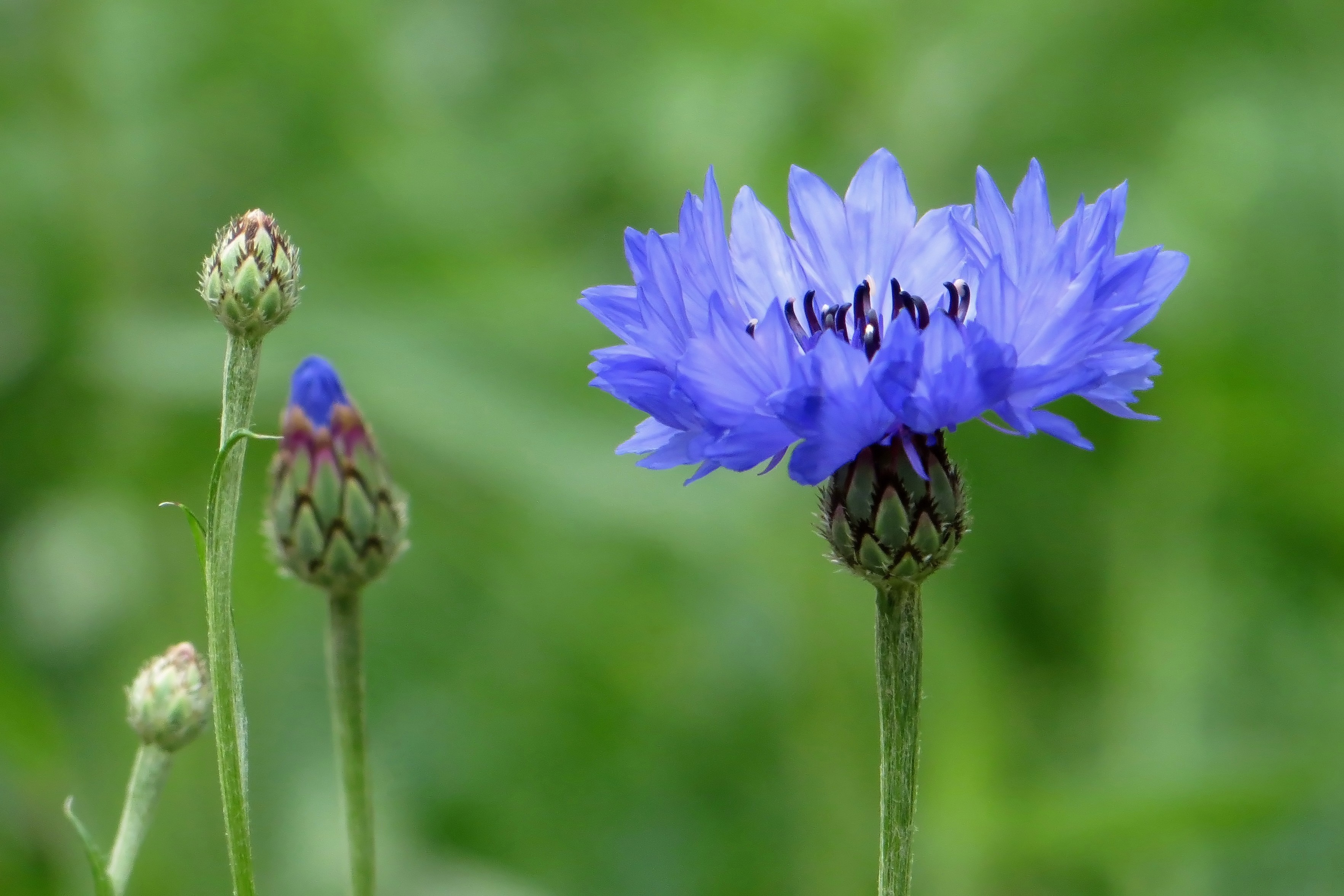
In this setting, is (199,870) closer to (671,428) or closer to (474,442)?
(474,442)

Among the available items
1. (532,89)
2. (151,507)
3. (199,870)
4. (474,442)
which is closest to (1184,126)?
(532,89)

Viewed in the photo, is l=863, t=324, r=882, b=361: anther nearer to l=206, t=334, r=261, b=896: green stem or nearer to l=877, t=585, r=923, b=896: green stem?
l=877, t=585, r=923, b=896: green stem

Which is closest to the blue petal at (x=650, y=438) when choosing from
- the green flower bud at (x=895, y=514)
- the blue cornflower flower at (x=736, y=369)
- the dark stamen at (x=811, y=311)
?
Answer: the blue cornflower flower at (x=736, y=369)

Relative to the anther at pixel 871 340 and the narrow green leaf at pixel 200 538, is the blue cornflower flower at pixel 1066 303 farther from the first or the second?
the narrow green leaf at pixel 200 538

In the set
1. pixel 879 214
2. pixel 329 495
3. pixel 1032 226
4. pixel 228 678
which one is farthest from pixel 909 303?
pixel 228 678

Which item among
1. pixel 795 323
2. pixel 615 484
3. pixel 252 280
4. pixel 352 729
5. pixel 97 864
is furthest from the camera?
pixel 615 484

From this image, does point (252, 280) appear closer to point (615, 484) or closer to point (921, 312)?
point (921, 312)

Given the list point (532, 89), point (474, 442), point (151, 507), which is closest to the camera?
point (474, 442)
